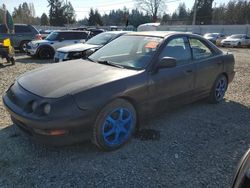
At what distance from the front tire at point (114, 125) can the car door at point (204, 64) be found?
1.80 meters

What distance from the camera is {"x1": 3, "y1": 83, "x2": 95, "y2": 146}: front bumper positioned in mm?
2965

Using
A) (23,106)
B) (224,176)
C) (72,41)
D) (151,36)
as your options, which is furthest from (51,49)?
(224,176)

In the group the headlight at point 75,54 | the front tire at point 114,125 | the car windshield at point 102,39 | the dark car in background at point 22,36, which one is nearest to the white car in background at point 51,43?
the dark car in background at point 22,36

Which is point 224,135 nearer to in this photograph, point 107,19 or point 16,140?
point 16,140

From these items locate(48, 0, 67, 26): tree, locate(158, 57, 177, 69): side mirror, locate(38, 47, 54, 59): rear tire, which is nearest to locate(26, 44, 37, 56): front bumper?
locate(38, 47, 54, 59): rear tire

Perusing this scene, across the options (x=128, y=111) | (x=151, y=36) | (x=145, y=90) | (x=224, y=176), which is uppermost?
(x=151, y=36)

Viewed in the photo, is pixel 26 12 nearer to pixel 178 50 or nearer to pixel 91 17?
pixel 91 17

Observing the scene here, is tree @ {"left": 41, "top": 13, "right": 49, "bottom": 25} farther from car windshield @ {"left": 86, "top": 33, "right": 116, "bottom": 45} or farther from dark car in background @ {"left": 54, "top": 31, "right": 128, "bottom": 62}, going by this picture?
dark car in background @ {"left": 54, "top": 31, "right": 128, "bottom": 62}

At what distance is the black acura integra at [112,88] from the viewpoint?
10.0 feet

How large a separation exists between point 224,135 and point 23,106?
302 centimetres

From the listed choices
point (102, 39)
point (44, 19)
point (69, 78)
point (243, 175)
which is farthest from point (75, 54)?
point (44, 19)

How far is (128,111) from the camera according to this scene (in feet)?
Result: 11.8

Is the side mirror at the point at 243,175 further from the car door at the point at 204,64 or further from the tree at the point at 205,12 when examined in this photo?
the tree at the point at 205,12

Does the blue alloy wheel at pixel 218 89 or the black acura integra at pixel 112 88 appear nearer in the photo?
the black acura integra at pixel 112 88
